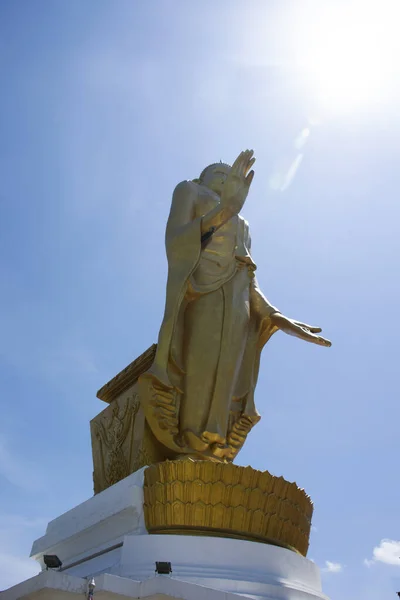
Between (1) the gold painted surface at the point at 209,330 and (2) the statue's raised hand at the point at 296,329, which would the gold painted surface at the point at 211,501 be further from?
(2) the statue's raised hand at the point at 296,329

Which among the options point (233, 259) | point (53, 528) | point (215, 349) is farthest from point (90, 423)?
point (233, 259)

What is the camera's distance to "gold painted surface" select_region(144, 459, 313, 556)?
4.69 meters

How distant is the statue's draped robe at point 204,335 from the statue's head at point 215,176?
0.22 m

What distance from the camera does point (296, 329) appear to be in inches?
252

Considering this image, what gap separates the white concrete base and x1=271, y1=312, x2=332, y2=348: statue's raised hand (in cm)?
218

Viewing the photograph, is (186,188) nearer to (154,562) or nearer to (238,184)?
(238,184)

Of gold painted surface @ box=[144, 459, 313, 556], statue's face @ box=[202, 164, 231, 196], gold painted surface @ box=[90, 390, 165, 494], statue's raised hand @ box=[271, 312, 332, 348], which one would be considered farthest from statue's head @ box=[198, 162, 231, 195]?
gold painted surface @ box=[144, 459, 313, 556]

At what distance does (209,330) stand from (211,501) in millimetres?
1833

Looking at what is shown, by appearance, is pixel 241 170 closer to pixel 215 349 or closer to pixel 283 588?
pixel 215 349

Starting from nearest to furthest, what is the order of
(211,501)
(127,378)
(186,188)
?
1. (211,501)
2. (127,378)
3. (186,188)

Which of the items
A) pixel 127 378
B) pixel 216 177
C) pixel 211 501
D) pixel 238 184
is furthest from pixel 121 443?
pixel 216 177

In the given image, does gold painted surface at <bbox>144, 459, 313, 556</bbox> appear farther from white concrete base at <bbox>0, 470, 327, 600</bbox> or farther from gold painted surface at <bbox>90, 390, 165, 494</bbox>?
gold painted surface at <bbox>90, 390, 165, 494</bbox>

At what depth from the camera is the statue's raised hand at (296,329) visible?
6402mm

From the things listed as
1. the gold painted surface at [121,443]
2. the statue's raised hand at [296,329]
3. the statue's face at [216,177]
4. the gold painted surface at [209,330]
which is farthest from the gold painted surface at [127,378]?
the statue's face at [216,177]
